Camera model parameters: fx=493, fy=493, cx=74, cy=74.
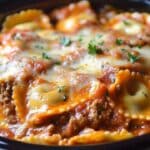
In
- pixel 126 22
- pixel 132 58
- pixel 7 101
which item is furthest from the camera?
pixel 126 22

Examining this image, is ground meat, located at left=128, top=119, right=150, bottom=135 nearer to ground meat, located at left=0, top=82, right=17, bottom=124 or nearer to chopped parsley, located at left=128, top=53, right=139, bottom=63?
chopped parsley, located at left=128, top=53, right=139, bottom=63

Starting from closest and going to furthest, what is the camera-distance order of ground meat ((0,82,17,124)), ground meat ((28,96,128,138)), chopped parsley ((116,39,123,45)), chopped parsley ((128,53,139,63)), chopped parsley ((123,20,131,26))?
ground meat ((28,96,128,138)) < ground meat ((0,82,17,124)) < chopped parsley ((128,53,139,63)) < chopped parsley ((116,39,123,45)) < chopped parsley ((123,20,131,26))

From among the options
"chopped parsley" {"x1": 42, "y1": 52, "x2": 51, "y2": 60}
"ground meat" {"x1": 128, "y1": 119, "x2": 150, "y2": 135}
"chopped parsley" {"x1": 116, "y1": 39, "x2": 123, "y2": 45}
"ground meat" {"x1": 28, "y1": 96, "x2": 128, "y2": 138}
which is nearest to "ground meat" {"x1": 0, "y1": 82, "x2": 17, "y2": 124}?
"ground meat" {"x1": 28, "y1": 96, "x2": 128, "y2": 138}

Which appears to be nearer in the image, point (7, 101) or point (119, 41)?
point (7, 101)

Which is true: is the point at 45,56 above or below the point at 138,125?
above

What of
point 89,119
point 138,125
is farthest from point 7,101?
point 138,125

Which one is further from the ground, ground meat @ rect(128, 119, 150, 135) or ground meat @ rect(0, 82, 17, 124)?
ground meat @ rect(0, 82, 17, 124)

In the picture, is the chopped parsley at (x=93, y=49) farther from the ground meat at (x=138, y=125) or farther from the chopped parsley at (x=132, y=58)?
the ground meat at (x=138, y=125)

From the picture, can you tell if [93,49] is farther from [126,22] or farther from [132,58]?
[126,22]

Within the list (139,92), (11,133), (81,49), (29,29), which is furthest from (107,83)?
(29,29)

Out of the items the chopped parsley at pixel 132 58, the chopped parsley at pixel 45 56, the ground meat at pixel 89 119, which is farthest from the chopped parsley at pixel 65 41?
the ground meat at pixel 89 119
